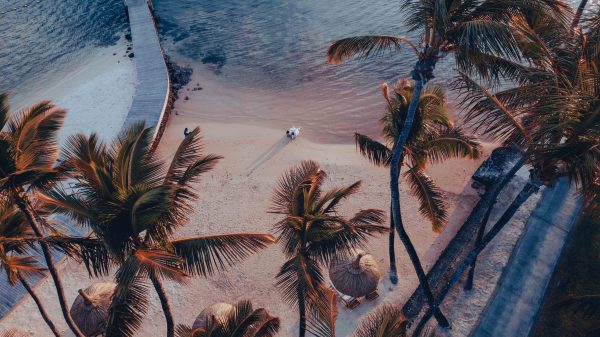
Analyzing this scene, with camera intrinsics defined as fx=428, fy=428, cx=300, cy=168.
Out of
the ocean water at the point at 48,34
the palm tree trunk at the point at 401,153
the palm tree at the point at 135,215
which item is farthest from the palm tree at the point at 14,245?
the ocean water at the point at 48,34

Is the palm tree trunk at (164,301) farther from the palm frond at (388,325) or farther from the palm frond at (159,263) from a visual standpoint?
the palm frond at (388,325)

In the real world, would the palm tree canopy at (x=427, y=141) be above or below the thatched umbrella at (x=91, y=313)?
above

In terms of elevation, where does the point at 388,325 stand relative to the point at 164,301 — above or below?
above

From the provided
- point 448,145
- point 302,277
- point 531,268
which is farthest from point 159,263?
point 531,268

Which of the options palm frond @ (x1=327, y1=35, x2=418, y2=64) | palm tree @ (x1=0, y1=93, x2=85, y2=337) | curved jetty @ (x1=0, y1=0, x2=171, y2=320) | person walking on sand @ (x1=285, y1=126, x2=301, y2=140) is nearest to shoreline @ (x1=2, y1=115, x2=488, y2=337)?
person walking on sand @ (x1=285, y1=126, x2=301, y2=140)

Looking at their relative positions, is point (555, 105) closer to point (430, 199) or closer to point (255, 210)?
point (430, 199)

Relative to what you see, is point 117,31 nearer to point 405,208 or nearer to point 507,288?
point 405,208

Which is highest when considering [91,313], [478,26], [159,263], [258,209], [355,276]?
[478,26]
